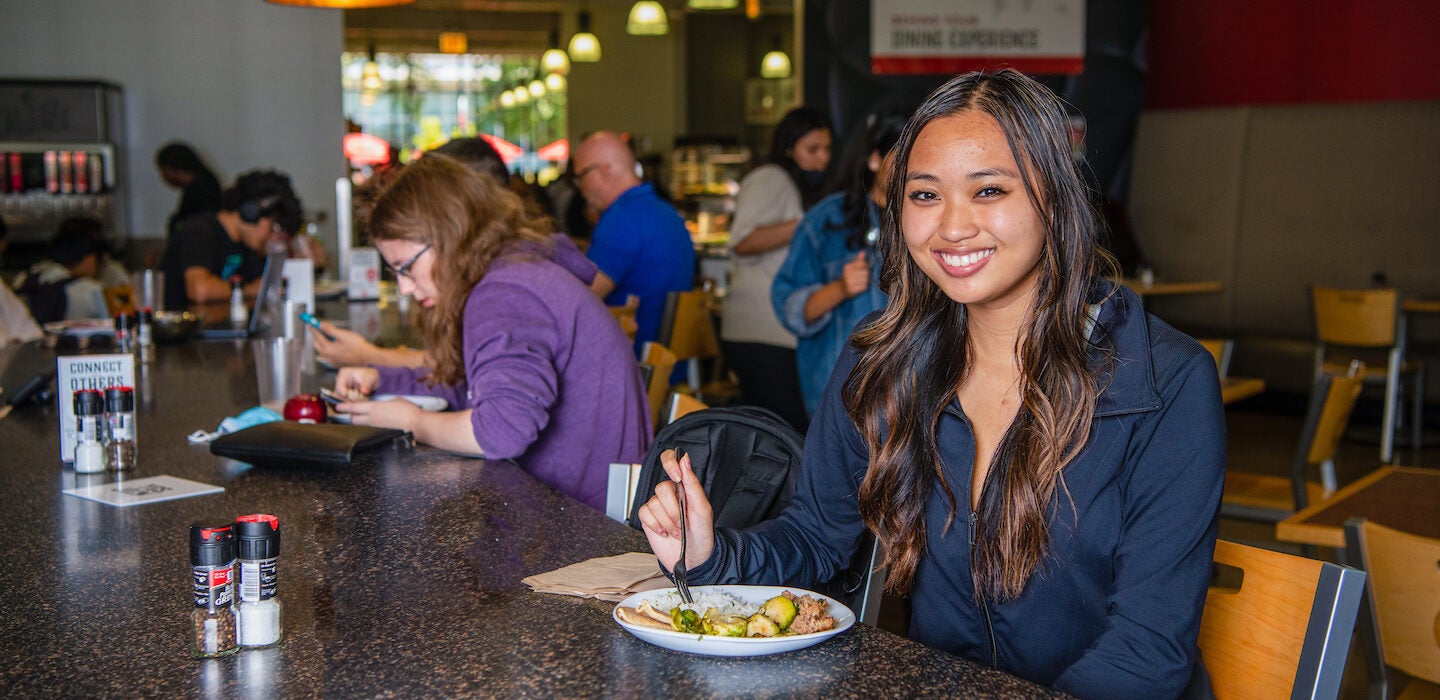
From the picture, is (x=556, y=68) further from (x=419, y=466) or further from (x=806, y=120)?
(x=419, y=466)

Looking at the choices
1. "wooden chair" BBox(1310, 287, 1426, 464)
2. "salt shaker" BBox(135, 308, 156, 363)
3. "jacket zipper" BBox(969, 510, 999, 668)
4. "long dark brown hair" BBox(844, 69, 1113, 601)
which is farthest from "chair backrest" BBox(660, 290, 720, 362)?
"wooden chair" BBox(1310, 287, 1426, 464)

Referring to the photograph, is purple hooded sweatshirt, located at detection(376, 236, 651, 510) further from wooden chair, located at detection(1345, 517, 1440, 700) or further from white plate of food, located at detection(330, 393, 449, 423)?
wooden chair, located at detection(1345, 517, 1440, 700)

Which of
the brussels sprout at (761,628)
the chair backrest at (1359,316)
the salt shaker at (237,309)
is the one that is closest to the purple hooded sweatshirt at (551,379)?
the brussels sprout at (761,628)

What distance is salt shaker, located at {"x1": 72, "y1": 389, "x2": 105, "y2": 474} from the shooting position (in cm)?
215

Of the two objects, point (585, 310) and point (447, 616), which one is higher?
point (585, 310)

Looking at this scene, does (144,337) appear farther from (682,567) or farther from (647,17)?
(647,17)

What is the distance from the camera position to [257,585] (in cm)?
131

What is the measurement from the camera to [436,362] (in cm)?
261

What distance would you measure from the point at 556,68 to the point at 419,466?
13.1 m

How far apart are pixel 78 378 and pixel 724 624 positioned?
62.1 inches

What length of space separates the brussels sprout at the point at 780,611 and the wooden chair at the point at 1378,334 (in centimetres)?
601

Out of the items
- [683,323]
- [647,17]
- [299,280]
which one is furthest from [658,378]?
[647,17]

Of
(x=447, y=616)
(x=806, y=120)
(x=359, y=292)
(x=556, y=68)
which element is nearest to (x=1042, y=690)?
(x=447, y=616)

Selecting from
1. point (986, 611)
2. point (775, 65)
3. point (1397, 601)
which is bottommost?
point (1397, 601)
